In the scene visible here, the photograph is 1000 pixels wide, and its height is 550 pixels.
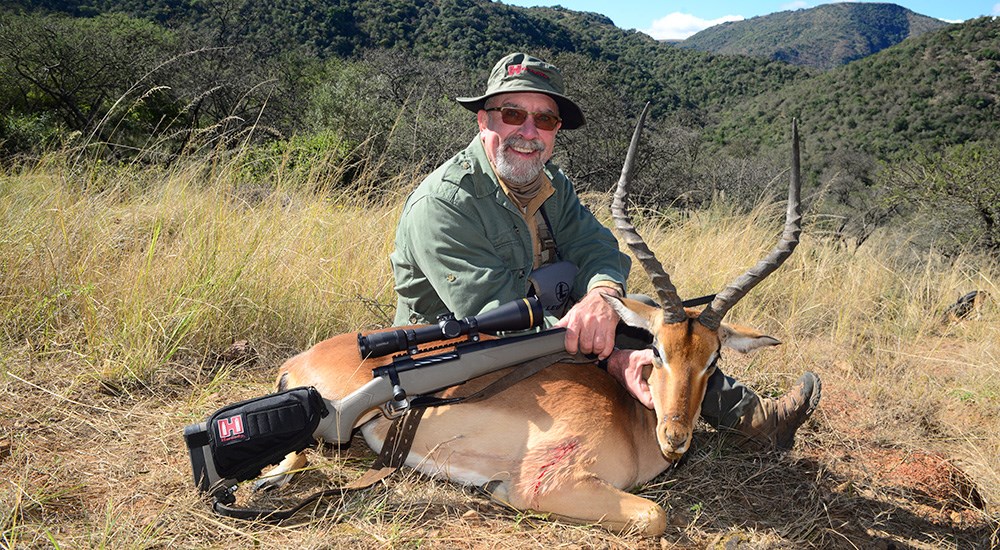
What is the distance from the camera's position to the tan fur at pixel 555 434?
272 centimetres

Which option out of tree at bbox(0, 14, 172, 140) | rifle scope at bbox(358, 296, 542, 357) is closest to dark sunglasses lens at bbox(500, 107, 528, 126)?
rifle scope at bbox(358, 296, 542, 357)

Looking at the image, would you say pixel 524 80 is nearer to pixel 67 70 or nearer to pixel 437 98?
pixel 437 98

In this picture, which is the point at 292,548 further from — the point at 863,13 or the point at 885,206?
the point at 863,13

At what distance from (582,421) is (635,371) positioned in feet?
Answer: 1.44

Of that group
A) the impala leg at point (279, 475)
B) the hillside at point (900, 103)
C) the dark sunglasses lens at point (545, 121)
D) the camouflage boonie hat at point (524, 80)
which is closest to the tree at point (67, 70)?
the camouflage boonie hat at point (524, 80)

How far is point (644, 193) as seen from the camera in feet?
43.4

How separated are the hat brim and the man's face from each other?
9cm

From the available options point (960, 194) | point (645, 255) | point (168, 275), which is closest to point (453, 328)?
→ point (645, 255)

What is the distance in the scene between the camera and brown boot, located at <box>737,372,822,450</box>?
3482 mm

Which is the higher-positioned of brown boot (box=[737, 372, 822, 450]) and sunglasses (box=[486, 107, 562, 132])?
sunglasses (box=[486, 107, 562, 132])

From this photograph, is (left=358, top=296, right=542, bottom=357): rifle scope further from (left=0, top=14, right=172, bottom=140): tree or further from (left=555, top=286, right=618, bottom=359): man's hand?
(left=0, top=14, right=172, bottom=140): tree

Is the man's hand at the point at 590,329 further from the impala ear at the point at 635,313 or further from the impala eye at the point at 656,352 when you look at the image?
the impala eye at the point at 656,352

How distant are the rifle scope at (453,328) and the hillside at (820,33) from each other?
394 ft

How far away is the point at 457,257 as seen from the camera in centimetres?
324
